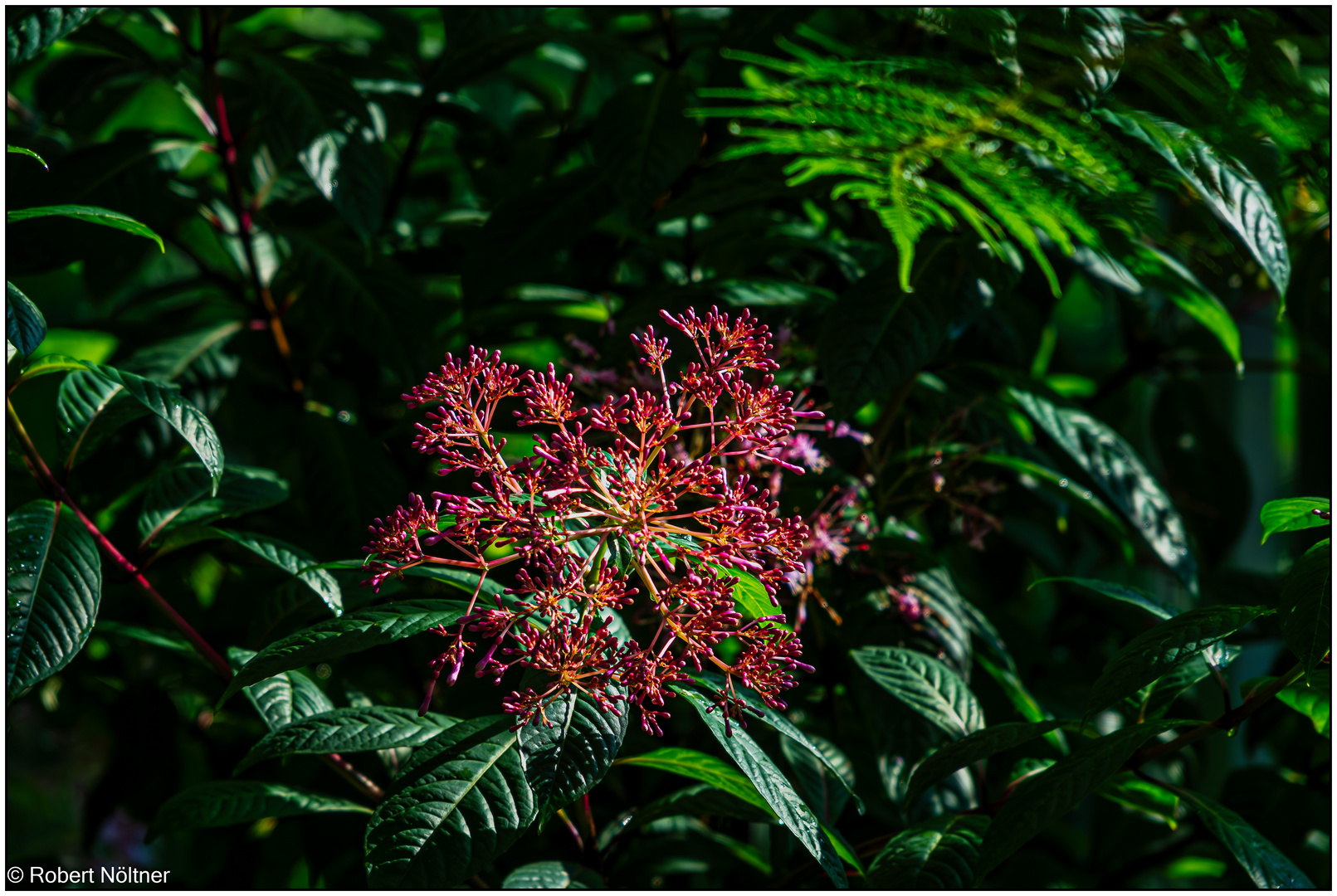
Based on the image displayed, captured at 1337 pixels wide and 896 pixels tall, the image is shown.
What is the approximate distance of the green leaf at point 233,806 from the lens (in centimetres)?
89

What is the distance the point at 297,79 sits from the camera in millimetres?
1206

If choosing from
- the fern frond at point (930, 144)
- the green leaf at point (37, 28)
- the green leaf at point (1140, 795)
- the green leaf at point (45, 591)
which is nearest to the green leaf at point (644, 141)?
the fern frond at point (930, 144)

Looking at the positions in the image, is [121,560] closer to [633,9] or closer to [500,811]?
[500,811]

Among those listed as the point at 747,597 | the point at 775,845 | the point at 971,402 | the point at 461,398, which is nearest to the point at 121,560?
the point at 461,398

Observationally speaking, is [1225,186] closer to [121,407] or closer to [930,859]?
[930,859]

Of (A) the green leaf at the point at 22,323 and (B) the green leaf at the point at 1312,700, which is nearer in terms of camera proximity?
(A) the green leaf at the point at 22,323

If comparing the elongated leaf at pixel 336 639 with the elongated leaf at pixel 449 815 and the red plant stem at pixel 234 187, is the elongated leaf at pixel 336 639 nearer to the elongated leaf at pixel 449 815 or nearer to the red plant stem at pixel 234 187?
the elongated leaf at pixel 449 815

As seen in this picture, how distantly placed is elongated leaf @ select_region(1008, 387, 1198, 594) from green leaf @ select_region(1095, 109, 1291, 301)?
26cm

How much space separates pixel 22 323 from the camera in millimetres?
741

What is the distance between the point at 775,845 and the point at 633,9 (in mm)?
1302

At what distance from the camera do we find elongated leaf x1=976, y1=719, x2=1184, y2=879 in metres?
0.76

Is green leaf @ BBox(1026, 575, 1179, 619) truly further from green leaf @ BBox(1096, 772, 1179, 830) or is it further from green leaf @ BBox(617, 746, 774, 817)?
green leaf @ BBox(617, 746, 774, 817)

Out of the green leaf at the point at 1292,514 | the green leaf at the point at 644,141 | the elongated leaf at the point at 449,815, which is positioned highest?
the green leaf at the point at 644,141

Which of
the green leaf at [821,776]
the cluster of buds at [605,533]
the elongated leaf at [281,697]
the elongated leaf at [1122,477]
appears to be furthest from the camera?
the elongated leaf at [1122,477]
